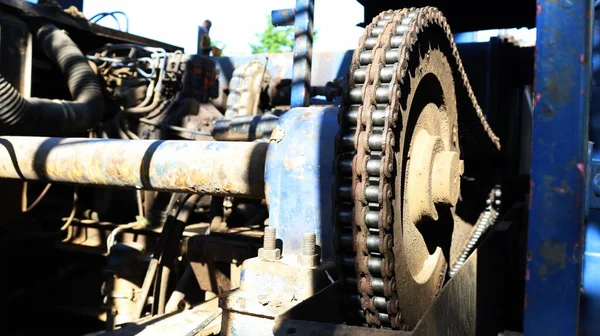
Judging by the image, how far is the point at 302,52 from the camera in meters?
2.87

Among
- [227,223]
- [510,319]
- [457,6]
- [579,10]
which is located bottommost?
[510,319]

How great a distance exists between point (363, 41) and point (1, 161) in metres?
1.72

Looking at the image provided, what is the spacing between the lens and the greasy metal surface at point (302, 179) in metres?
1.91

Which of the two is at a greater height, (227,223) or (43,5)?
(43,5)

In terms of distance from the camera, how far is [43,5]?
5.54 metres

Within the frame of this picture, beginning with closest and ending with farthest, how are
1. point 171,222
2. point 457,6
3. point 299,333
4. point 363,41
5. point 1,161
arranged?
point 299,333 < point 363,41 < point 1,161 < point 171,222 < point 457,6

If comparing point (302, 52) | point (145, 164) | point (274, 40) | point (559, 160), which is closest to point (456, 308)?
point (559, 160)

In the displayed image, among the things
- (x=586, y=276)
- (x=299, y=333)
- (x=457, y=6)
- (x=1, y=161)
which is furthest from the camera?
(x=457, y=6)

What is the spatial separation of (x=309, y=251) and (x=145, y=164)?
78cm

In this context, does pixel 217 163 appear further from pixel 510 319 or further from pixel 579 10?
pixel 510 319

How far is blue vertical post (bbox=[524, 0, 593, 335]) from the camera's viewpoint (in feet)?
4.06

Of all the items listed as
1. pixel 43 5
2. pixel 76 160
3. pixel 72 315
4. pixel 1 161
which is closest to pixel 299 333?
pixel 76 160

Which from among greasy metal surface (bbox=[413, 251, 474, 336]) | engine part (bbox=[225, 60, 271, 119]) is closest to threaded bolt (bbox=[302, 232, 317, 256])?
greasy metal surface (bbox=[413, 251, 474, 336])

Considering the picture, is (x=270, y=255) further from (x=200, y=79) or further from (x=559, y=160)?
(x=200, y=79)
